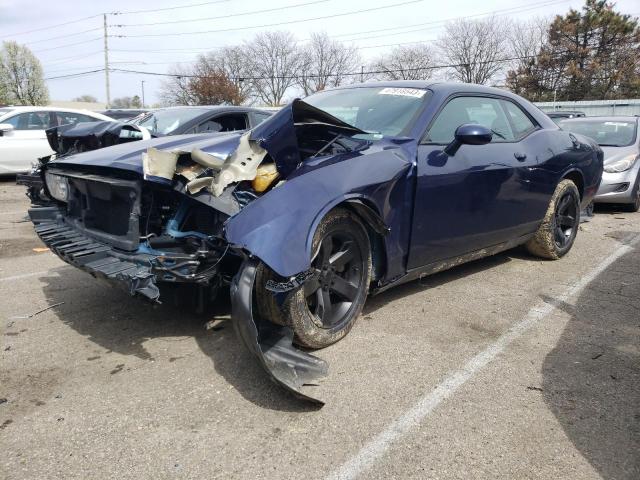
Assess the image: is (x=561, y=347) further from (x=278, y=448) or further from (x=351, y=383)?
(x=278, y=448)

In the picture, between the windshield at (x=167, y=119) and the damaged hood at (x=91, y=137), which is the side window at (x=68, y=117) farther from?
the damaged hood at (x=91, y=137)

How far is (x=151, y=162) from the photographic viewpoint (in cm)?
289

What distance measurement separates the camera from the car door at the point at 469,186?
12.0 ft

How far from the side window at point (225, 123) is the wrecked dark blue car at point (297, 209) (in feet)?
12.3

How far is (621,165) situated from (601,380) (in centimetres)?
661

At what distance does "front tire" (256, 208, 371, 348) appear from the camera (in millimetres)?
2932

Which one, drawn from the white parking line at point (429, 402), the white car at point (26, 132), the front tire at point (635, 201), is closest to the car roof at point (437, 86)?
the white parking line at point (429, 402)

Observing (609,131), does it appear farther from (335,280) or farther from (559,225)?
(335,280)

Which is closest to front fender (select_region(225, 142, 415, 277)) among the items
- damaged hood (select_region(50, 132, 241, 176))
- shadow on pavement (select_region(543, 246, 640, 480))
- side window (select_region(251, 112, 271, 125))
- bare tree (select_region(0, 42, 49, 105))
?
damaged hood (select_region(50, 132, 241, 176))

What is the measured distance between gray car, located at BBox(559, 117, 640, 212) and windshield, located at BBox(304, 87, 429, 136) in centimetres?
503

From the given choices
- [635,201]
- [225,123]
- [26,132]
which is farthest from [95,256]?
[26,132]

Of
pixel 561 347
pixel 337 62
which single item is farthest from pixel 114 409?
pixel 337 62

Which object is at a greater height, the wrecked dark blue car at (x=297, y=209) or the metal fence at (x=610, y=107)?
the metal fence at (x=610, y=107)

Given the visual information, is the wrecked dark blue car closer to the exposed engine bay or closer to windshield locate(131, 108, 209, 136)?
the exposed engine bay
